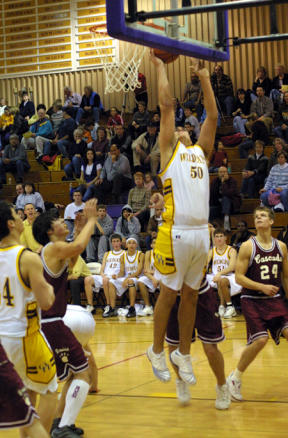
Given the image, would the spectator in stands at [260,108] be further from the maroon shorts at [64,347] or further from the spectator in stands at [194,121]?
the maroon shorts at [64,347]

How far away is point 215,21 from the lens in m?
6.87

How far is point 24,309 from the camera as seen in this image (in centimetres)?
408

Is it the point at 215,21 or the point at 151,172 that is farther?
the point at 151,172

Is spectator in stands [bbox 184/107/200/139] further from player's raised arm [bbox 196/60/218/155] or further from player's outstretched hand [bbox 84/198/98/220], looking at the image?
player's outstretched hand [bbox 84/198/98/220]

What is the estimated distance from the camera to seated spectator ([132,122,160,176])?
51.6 ft

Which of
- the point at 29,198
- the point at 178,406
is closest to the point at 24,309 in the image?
the point at 178,406

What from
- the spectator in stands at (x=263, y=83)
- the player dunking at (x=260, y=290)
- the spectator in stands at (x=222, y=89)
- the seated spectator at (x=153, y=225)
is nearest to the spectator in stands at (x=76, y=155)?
the spectator in stands at (x=222, y=89)

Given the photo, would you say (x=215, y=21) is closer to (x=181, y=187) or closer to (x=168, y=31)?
(x=168, y=31)

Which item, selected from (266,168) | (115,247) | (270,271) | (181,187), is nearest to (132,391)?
(270,271)

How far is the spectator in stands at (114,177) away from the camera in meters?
15.5

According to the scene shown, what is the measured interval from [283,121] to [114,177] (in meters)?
4.15

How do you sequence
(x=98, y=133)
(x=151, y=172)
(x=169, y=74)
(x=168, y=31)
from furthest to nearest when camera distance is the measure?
(x=169, y=74), (x=98, y=133), (x=151, y=172), (x=168, y=31)

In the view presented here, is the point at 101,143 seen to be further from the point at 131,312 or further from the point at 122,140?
the point at 131,312

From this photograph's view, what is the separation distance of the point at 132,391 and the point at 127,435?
147 cm
